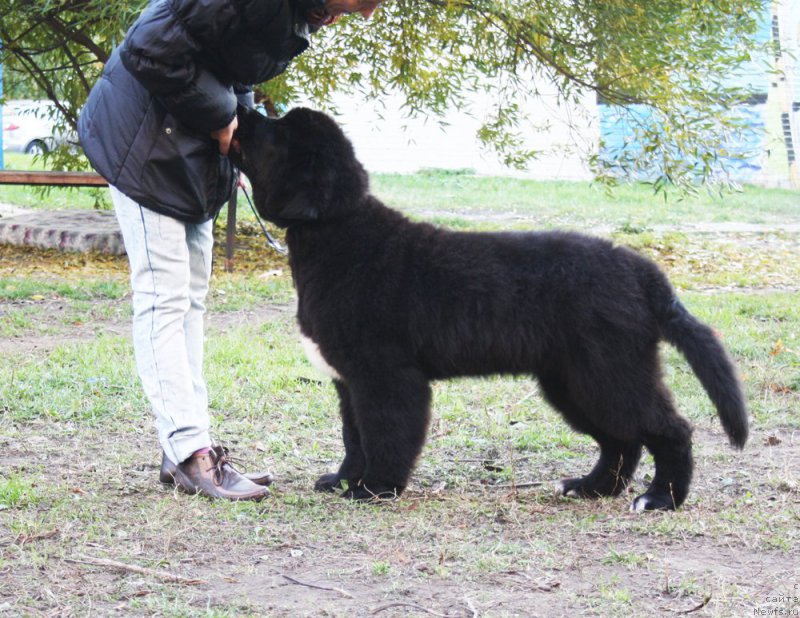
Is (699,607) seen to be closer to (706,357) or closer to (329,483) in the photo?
(706,357)

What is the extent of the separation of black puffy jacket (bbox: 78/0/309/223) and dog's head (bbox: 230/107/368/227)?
15 cm

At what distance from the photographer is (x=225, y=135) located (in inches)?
156

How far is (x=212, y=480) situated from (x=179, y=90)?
154 centimetres

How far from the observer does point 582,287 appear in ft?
12.9

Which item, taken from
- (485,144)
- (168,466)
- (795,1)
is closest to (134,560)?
(168,466)

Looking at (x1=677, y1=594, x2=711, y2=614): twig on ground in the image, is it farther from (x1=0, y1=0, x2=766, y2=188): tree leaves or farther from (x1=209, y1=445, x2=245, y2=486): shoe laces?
(x1=0, y1=0, x2=766, y2=188): tree leaves

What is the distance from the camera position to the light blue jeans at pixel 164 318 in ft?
12.8

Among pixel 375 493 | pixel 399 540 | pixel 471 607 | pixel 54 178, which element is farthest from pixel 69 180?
pixel 471 607

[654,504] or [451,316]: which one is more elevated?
[451,316]

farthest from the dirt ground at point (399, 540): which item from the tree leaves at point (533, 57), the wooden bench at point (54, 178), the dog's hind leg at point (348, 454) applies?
the wooden bench at point (54, 178)

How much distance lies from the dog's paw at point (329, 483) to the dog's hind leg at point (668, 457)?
1214mm

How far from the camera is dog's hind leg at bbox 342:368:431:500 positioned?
3973mm

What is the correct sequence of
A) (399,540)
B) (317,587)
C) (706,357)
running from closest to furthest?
1. (317,587)
2. (399,540)
3. (706,357)

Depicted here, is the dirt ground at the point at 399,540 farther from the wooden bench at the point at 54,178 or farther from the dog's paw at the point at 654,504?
the wooden bench at the point at 54,178
